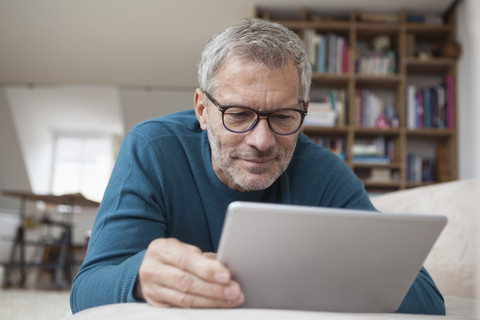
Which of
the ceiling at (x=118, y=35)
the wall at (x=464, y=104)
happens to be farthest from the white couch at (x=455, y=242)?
the ceiling at (x=118, y=35)

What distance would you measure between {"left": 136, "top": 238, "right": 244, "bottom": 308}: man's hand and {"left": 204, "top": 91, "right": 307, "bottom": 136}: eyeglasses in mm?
382

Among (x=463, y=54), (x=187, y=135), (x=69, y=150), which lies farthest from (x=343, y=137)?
(x=69, y=150)

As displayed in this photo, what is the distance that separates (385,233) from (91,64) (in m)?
5.42

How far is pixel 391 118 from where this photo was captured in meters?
3.79

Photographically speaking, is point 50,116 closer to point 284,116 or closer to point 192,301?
point 284,116

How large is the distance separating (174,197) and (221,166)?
4.8 inches

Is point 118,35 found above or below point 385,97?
above

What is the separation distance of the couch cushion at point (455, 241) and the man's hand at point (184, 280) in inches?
34.8

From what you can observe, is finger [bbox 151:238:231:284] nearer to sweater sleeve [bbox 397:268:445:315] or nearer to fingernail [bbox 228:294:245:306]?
fingernail [bbox 228:294:245:306]

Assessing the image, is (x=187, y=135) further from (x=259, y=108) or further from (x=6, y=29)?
(x=6, y=29)

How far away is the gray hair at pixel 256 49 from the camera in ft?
3.08

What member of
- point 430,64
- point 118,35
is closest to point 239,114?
point 430,64

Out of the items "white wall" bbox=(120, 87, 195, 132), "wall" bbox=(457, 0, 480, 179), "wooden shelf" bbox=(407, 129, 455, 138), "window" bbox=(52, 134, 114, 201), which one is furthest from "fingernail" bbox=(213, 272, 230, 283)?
"window" bbox=(52, 134, 114, 201)

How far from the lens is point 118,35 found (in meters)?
4.70
